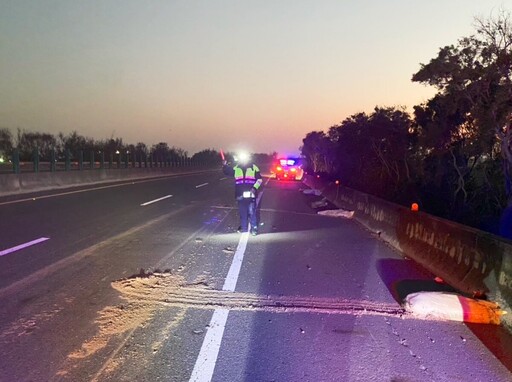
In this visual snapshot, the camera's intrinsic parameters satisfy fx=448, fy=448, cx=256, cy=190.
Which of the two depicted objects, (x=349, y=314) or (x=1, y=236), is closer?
(x=349, y=314)

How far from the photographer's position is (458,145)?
2230cm

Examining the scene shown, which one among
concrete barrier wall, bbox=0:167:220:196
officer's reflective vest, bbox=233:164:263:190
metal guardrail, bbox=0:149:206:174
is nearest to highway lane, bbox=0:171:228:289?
officer's reflective vest, bbox=233:164:263:190

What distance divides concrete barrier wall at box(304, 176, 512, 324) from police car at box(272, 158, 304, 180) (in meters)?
35.0

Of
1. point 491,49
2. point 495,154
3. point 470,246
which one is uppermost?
point 491,49

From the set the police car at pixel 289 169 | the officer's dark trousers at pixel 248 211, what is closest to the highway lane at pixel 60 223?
the officer's dark trousers at pixel 248 211

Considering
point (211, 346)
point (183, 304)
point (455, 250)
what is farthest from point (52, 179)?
point (211, 346)

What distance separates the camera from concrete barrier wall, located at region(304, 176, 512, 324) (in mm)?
5312

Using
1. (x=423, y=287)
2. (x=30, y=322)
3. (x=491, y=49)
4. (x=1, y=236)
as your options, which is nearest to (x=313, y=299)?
(x=423, y=287)

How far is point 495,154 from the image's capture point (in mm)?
19531

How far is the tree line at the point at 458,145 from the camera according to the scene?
17125 millimetres

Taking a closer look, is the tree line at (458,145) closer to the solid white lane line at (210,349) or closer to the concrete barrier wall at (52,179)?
the solid white lane line at (210,349)

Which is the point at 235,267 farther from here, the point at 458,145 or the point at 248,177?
the point at 458,145

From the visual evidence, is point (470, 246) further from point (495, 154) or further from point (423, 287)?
point (495, 154)

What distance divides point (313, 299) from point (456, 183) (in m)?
20.4
